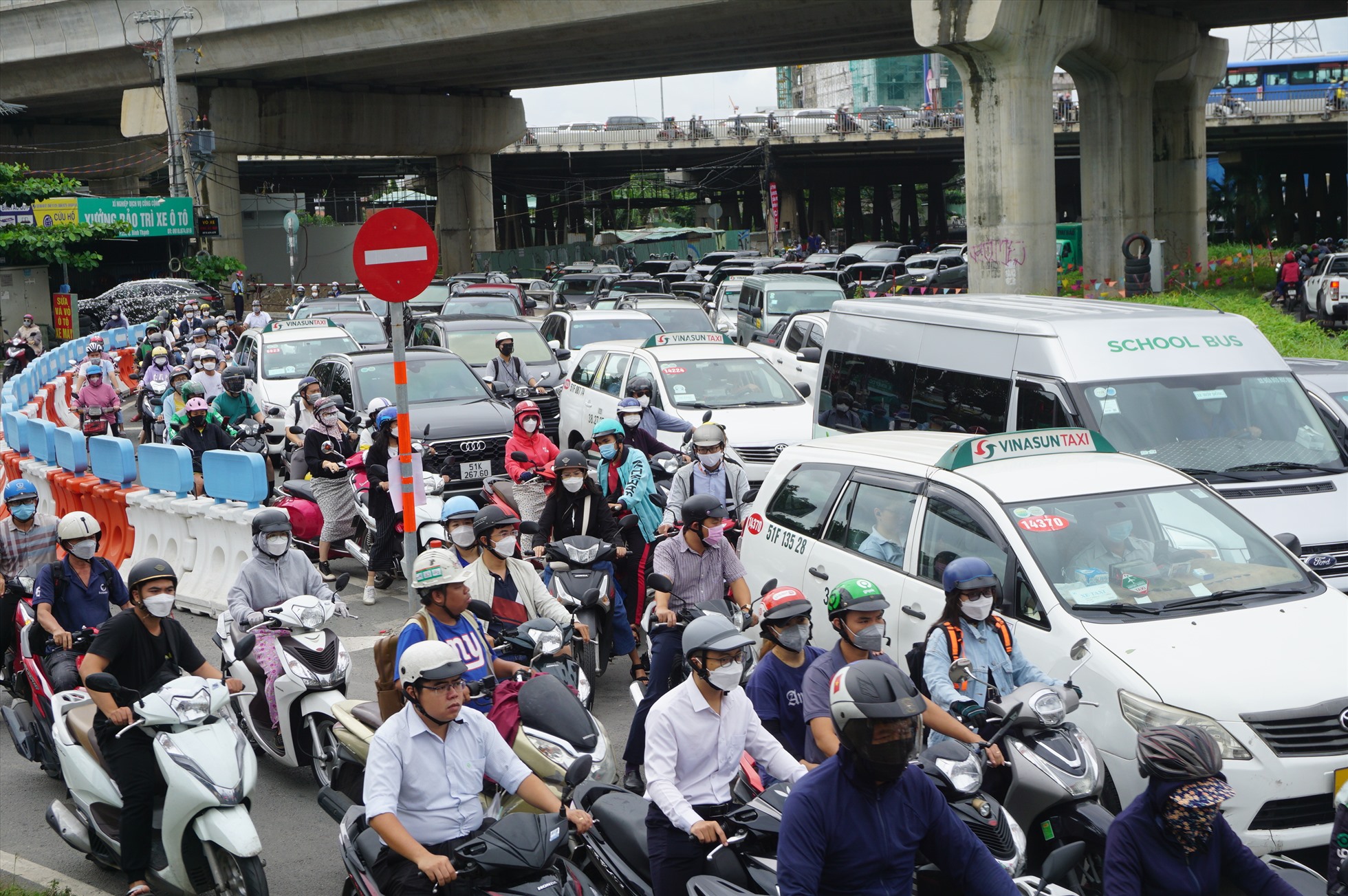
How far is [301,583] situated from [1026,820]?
4.30 meters

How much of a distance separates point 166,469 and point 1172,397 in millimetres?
8880

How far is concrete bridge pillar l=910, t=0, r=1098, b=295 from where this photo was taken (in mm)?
29562

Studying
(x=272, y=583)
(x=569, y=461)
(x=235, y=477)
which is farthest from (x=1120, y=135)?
(x=272, y=583)

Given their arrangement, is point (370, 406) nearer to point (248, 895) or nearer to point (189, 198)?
point (248, 895)

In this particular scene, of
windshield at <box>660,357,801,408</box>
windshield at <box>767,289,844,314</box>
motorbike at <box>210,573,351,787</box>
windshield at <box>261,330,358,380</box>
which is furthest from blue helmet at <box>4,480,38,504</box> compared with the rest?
windshield at <box>767,289,844,314</box>

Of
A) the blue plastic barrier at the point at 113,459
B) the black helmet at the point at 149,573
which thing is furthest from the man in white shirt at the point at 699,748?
the blue plastic barrier at the point at 113,459

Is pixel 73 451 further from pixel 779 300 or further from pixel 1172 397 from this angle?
pixel 779 300

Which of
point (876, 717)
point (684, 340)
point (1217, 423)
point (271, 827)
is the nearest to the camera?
point (876, 717)

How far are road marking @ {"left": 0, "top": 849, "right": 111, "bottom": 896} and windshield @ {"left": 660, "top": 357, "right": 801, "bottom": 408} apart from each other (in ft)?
29.3

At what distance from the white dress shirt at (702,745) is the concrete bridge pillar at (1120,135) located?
31.9 metres

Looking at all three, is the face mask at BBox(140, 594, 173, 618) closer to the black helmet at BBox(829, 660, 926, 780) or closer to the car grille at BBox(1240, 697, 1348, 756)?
the black helmet at BBox(829, 660, 926, 780)

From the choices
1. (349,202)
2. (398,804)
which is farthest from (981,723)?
(349,202)

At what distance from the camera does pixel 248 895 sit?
566 cm

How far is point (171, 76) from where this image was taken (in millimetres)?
41938
